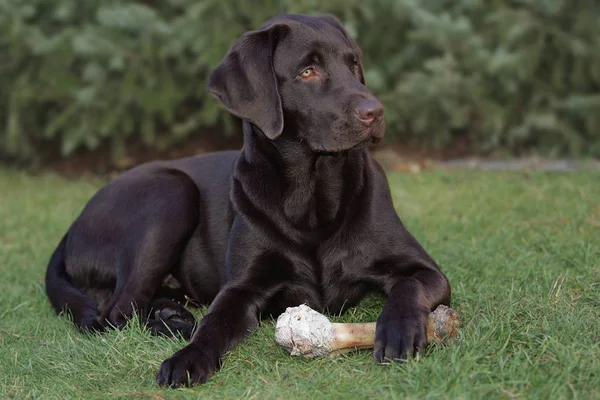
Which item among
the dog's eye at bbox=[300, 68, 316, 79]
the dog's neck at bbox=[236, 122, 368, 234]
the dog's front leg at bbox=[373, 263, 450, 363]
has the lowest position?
the dog's front leg at bbox=[373, 263, 450, 363]

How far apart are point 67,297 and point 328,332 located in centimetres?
149

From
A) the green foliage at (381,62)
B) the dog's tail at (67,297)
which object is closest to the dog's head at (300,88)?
the dog's tail at (67,297)

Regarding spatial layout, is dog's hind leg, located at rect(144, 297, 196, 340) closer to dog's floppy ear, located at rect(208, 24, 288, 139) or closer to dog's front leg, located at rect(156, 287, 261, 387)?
dog's front leg, located at rect(156, 287, 261, 387)

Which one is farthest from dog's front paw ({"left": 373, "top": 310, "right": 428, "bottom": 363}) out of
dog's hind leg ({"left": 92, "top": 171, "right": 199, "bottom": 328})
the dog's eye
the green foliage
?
the green foliage

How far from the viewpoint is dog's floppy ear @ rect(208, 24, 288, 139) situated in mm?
2967

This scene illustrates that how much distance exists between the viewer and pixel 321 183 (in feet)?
10.3

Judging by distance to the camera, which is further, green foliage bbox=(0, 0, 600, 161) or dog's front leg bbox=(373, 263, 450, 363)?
green foliage bbox=(0, 0, 600, 161)

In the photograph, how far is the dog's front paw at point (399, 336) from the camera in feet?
8.04

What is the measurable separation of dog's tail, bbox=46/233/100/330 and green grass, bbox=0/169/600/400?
0.08 metres

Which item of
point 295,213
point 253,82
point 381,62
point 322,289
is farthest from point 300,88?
point 381,62

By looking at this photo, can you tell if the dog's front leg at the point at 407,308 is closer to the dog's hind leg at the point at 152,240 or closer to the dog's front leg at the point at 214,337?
the dog's front leg at the point at 214,337

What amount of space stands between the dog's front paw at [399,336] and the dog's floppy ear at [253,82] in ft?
2.83

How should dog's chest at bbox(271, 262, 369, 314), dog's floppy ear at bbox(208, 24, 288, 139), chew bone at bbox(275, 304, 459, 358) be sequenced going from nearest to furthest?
chew bone at bbox(275, 304, 459, 358) < dog's floppy ear at bbox(208, 24, 288, 139) < dog's chest at bbox(271, 262, 369, 314)

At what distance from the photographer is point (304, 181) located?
10.3ft
